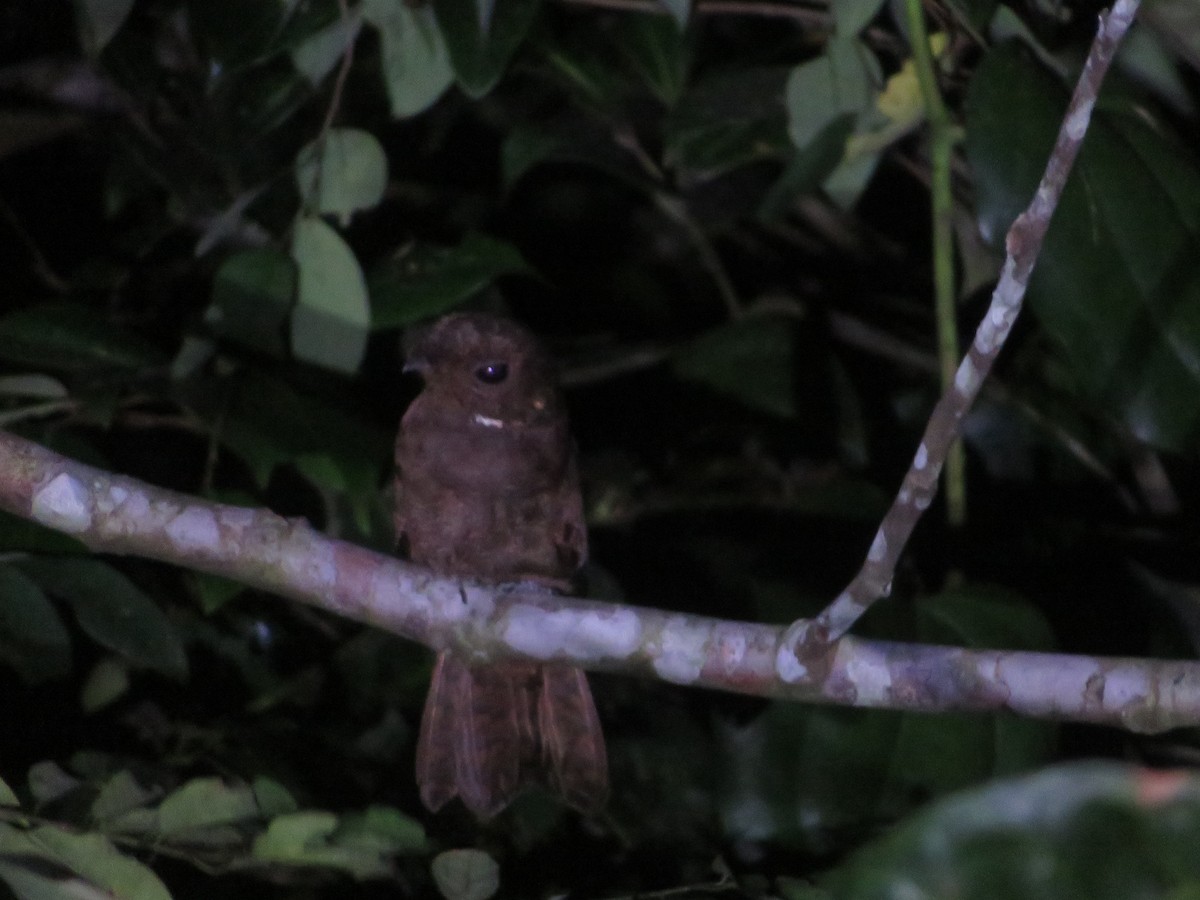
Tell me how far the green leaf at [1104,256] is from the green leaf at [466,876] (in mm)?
1355

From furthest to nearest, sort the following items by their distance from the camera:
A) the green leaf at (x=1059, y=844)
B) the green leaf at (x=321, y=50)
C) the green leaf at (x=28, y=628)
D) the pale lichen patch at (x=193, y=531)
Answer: the green leaf at (x=321, y=50) → the green leaf at (x=28, y=628) → the pale lichen patch at (x=193, y=531) → the green leaf at (x=1059, y=844)

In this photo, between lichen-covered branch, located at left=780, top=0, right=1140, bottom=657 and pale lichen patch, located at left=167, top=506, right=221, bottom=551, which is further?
pale lichen patch, located at left=167, top=506, right=221, bottom=551

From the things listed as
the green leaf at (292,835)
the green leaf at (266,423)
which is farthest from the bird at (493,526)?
the green leaf at (292,835)


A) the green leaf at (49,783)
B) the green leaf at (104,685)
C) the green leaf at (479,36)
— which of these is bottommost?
the green leaf at (104,685)

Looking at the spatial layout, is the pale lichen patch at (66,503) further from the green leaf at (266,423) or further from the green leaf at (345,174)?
the green leaf at (345,174)

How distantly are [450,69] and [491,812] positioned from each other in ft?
4.85

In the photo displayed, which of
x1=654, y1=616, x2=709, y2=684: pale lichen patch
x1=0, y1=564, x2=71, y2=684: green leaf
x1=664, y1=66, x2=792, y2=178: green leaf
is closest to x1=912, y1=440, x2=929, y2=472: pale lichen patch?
x1=654, y1=616, x2=709, y2=684: pale lichen patch

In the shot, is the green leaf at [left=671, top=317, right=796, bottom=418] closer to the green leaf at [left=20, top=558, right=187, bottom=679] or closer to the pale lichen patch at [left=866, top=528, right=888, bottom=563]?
the green leaf at [left=20, top=558, right=187, bottom=679]

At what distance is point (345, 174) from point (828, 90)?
969 millimetres

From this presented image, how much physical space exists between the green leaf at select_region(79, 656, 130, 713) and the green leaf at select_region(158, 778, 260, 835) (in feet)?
3.76

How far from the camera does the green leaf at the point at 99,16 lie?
2.85m

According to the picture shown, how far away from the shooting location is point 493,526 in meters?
3.13

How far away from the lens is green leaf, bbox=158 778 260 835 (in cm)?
210

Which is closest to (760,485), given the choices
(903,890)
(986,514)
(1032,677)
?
(986,514)
